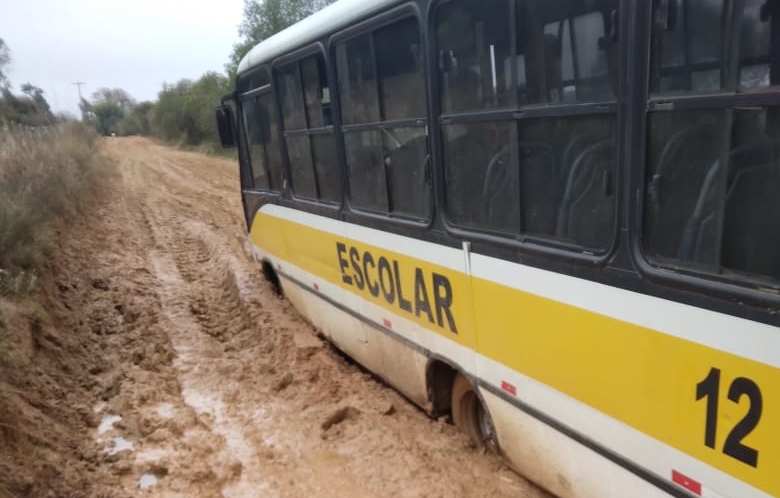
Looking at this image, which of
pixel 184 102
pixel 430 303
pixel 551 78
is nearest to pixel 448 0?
pixel 551 78

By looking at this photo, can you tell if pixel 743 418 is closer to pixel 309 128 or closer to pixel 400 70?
pixel 400 70

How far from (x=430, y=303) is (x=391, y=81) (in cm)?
144

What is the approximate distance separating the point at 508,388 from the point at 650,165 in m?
1.46

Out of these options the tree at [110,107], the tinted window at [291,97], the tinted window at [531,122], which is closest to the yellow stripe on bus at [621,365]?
the tinted window at [531,122]

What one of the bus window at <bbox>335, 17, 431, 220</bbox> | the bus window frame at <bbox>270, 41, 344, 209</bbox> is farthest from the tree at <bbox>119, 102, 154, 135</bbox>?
the bus window at <bbox>335, 17, 431, 220</bbox>

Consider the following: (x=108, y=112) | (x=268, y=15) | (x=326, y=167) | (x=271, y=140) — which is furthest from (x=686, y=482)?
(x=108, y=112)

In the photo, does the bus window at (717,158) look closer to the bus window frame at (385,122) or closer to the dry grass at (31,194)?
the bus window frame at (385,122)

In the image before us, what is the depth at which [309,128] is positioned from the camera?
4996 mm

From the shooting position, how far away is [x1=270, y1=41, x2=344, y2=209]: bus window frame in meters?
4.38

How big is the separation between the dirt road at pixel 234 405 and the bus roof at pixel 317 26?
9.33 feet

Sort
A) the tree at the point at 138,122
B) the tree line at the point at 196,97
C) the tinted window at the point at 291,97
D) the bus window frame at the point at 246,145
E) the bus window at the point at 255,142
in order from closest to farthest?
1. the tinted window at the point at 291,97
2. the bus window frame at the point at 246,145
3. the bus window at the point at 255,142
4. the tree line at the point at 196,97
5. the tree at the point at 138,122

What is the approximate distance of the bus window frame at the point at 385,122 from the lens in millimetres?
3256

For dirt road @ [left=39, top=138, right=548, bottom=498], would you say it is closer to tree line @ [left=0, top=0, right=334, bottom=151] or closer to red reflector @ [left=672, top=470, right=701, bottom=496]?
red reflector @ [left=672, top=470, right=701, bottom=496]

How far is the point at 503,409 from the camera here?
3.15 m
